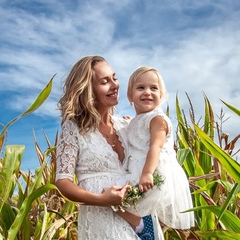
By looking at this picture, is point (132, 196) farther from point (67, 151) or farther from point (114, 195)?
point (67, 151)

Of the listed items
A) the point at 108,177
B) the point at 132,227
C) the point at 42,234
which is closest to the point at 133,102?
the point at 108,177

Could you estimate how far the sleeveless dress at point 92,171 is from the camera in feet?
6.06

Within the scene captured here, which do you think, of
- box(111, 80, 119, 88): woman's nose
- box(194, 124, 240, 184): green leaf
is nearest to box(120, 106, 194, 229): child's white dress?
box(111, 80, 119, 88): woman's nose

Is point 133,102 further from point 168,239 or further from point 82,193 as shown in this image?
point 168,239

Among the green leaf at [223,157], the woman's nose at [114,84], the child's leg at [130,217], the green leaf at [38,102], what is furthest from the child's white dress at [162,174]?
the green leaf at [38,102]

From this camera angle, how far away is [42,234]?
2035 millimetres

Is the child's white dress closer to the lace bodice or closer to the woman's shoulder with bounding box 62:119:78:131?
the lace bodice

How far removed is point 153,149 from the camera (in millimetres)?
1832

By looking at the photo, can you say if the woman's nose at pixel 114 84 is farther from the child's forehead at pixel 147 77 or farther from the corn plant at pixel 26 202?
the corn plant at pixel 26 202

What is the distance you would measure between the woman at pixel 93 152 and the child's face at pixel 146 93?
0.08 meters

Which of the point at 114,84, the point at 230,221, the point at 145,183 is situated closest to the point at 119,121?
the point at 114,84

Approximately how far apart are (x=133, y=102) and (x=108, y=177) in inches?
13.2

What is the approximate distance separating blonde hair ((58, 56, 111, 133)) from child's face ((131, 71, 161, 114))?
16 centimetres

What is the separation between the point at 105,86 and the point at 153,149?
33cm
